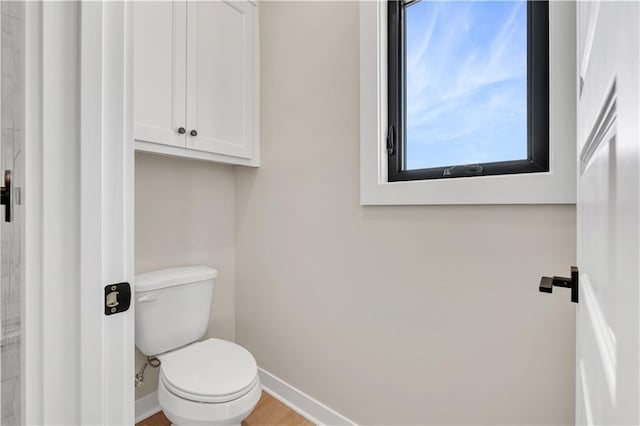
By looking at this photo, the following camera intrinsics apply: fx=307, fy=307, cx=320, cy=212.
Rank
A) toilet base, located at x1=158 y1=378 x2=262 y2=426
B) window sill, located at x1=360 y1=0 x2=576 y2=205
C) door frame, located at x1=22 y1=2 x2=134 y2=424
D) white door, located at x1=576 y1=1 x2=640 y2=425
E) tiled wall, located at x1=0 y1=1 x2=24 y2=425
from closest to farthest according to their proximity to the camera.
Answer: white door, located at x1=576 y1=1 x2=640 y2=425 → door frame, located at x1=22 y1=2 x2=134 y2=424 → tiled wall, located at x1=0 y1=1 x2=24 y2=425 → window sill, located at x1=360 y1=0 x2=576 y2=205 → toilet base, located at x1=158 y1=378 x2=262 y2=426

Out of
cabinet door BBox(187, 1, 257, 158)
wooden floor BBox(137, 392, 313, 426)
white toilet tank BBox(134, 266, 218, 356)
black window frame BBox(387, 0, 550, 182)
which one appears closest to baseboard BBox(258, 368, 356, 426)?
wooden floor BBox(137, 392, 313, 426)

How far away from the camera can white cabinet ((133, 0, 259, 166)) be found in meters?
1.30

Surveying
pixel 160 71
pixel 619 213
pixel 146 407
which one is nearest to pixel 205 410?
pixel 146 407

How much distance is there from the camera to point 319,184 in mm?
1468

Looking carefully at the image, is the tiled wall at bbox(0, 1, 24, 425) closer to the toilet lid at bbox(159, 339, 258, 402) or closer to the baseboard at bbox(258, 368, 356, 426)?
the toilet lid at bbox(159, 339, 258, 402)

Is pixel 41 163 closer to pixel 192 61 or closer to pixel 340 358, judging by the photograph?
pixel 192 61

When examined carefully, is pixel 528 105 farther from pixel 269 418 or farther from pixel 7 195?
pixel 269 418

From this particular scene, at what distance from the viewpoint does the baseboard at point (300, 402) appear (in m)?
1.40

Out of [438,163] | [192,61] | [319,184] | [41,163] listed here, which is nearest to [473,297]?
[438,163]

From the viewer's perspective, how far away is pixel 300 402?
1.53 m

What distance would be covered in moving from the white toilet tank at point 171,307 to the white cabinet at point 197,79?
0.58 m

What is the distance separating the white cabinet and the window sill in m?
0.69

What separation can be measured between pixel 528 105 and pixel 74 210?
4.05 ft

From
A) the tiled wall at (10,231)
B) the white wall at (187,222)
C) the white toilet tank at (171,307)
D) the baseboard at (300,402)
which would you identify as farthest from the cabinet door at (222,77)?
the baseboard at (300,402)
